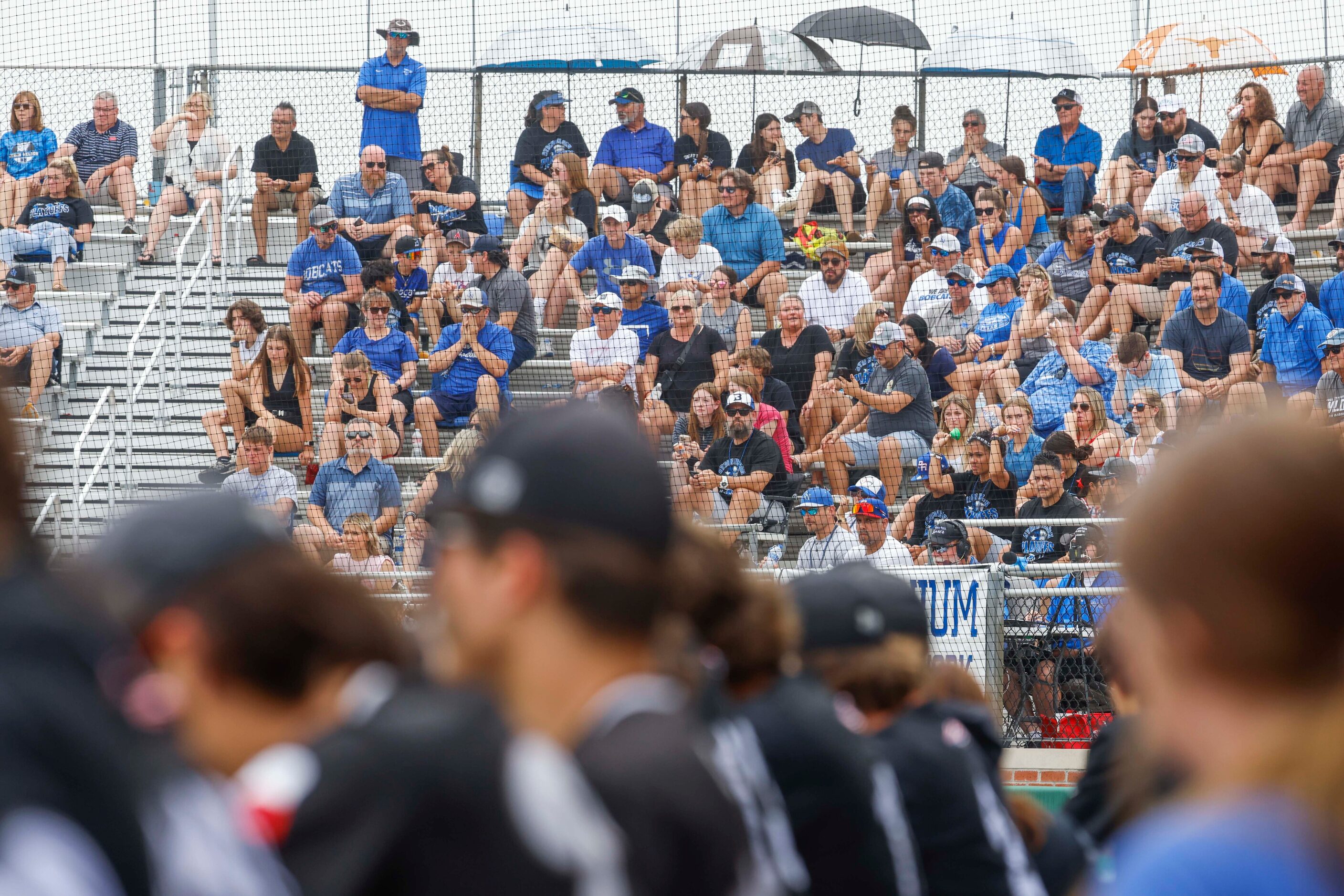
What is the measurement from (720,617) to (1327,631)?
1472 mm

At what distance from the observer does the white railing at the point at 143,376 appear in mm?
10023

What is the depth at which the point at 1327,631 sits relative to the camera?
104 centimetres

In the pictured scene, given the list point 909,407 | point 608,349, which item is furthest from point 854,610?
point 608,349

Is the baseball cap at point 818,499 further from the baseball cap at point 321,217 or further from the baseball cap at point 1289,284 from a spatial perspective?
the baseball cap at point 321,217

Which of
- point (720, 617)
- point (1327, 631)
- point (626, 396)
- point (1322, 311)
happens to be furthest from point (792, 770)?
point (1322, 311)

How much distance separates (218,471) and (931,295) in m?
5.03

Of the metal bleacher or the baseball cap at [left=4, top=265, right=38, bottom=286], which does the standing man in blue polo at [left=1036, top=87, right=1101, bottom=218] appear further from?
the baseball cap at [left=4, top=265, right=38, bottom=286]

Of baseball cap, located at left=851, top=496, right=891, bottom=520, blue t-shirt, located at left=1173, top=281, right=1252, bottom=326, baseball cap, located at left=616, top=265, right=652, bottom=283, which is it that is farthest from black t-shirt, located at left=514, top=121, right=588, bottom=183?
baseball cap, located at left=851, top=496, right=891, bottom=520

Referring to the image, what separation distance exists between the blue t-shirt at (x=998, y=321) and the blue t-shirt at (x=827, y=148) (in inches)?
111

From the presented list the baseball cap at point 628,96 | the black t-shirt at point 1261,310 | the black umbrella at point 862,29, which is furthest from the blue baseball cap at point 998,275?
the black umbrella at point 862,29

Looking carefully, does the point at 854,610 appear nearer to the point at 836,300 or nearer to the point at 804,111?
the point at 836,300

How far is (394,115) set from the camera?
12.0 metres

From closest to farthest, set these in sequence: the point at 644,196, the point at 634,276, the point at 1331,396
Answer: the point at 1331,396
the point at 634,276
the point at 644,196

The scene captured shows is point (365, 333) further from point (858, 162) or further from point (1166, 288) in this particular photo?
point (1166, 288)
